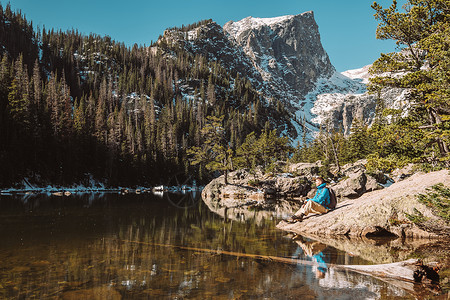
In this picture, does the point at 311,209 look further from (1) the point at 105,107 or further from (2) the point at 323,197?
(1) the point at 105,107

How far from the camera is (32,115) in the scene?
50531 mm

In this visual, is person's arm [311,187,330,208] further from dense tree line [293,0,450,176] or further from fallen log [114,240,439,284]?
fallen log [114,240,439,284]

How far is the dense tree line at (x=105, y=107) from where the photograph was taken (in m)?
50.5

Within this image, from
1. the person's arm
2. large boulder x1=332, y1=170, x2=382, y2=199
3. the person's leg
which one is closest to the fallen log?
the person's leg

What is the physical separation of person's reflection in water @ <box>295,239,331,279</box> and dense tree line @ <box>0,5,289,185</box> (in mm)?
49952

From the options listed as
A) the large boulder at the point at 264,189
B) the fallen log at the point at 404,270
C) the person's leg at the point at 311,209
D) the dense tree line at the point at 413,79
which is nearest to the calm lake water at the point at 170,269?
the fallen log at the point at 404,270

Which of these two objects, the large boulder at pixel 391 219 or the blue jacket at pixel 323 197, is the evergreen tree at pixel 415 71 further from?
the blue jacket at pixel 323 197

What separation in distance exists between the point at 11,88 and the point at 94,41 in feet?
404

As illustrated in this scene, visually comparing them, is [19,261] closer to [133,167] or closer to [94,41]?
[133,167]

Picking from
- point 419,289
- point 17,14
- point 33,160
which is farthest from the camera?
point 17,14

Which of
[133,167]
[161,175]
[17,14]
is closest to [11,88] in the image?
[133,167]

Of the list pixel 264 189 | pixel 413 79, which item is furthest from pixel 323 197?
pixel 264 189

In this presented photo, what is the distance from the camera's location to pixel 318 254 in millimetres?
7324

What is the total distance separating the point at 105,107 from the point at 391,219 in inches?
3975
